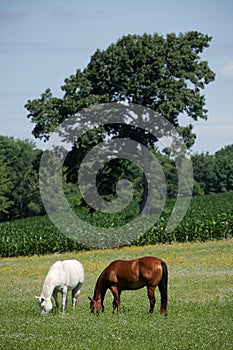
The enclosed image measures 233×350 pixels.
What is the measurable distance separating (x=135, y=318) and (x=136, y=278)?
46.5 inches

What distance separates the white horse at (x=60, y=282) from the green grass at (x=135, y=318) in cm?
29

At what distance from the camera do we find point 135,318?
540 inches

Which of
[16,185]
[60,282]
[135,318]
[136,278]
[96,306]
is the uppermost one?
[16,185]

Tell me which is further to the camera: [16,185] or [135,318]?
[16,185]

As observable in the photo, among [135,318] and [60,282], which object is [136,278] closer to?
[135,318]

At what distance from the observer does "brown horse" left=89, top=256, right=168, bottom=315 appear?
14398 millimetres

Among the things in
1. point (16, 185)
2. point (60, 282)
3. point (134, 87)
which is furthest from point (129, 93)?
point (16, 185)

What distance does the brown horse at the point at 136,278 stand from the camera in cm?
1440

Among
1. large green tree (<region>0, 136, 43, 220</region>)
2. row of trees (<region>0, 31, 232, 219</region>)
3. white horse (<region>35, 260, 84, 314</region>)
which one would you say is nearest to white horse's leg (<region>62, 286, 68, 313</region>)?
white horse (<region>35, 260, 84, 314</region>)

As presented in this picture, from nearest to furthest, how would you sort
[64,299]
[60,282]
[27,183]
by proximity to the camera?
1. [64,299]
2. [60,282]
3. [27,183]

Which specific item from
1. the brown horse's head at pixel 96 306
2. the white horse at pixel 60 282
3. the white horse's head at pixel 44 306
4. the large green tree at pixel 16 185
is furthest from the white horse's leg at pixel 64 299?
the large green tree at pixel 16 185

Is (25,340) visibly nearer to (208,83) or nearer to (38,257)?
(38,257)

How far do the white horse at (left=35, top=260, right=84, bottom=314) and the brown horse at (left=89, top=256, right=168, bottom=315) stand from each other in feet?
3.40

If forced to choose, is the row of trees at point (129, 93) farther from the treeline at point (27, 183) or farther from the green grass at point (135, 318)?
the green grass at point (135, 318)
